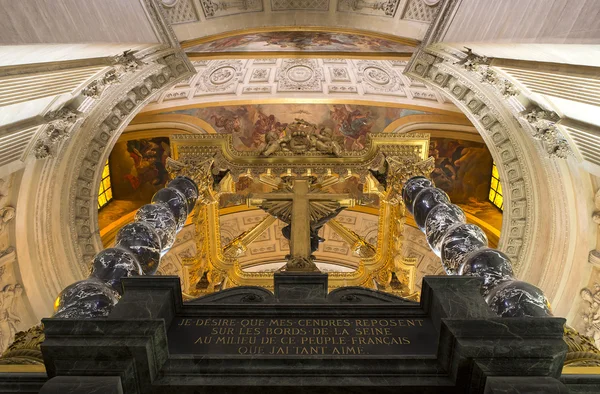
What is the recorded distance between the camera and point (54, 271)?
8914mm

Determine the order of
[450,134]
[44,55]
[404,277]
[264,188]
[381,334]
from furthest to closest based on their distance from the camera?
1. [264,188]
2. [450,134]
3. [404,277]
4. [44,55]
5. [381,334]

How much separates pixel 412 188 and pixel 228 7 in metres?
5.50

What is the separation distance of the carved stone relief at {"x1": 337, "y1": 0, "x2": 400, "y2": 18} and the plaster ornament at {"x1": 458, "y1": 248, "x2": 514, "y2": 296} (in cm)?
626

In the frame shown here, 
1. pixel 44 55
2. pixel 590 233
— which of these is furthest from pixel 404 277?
pixel 44 55

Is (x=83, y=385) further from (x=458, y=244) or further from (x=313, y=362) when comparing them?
(x=458, y=244)

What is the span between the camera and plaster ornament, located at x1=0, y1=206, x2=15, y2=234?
804 centimetres

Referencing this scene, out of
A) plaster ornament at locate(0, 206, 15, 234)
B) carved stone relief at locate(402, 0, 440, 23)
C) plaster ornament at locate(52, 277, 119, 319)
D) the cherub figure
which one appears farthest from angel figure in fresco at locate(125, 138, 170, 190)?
plaster ornament at locate(52, 277, 119, 319)

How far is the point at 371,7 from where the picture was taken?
404 inches

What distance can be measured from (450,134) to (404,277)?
6467 millimetres

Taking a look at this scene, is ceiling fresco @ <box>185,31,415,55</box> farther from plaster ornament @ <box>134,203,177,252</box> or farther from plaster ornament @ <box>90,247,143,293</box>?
plaster ornament @ <box>90,247,143,293</box>

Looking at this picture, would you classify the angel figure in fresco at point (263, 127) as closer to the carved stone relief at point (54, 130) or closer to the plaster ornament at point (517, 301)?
the carved stone relief at point (54, 130)

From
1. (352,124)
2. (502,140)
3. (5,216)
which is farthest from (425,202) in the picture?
(352,124)

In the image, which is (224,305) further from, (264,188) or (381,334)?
(264,188)

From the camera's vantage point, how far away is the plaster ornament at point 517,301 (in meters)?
4.46
